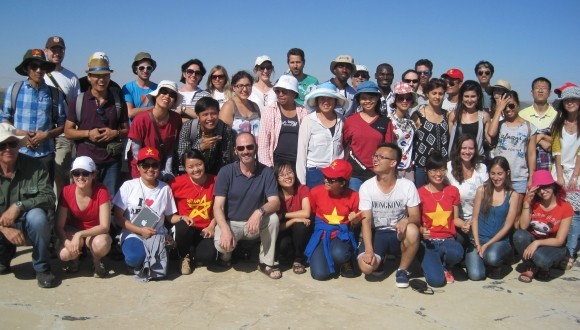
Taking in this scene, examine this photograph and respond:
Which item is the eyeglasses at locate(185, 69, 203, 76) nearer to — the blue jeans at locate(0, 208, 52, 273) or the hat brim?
the hat brim

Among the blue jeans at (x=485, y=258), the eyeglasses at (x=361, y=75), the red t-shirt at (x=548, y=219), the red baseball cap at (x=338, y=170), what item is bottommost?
the blue jeans at (x=485, y=258)

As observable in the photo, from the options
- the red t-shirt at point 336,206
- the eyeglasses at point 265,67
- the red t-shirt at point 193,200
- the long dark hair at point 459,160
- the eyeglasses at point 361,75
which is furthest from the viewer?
the eyeglasses at point 361,75

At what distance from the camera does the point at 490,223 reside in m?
5.27

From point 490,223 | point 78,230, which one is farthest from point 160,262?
point 490,223

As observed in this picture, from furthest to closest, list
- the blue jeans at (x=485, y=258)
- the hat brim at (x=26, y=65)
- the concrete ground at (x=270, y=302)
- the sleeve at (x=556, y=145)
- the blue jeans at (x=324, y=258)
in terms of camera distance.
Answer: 1. the sleeve at (x=556, y=145)
2. the hat brim at (x=26, y=65)
3. the blue jeans at (x=485, y=258)
4. the blue jeans at (x=324, y=258)
5. the concrete ground at (x=270, y=302)

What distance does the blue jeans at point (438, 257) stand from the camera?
478 cm

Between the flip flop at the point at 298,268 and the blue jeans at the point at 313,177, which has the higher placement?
the blue jeans at the point at 313,177

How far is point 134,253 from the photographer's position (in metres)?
4.72

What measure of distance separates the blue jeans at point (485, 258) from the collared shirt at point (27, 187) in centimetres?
429

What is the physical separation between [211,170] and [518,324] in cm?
344

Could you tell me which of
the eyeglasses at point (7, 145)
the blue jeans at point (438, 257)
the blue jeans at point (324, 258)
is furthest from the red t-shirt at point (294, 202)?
the eyeglasses at point (7, 145)

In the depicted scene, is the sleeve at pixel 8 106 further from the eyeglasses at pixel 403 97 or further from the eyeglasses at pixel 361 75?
the eyeglasses at pixel 361 75

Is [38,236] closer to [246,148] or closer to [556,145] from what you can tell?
[246,148]

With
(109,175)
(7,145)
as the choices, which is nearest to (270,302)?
(109,175)
